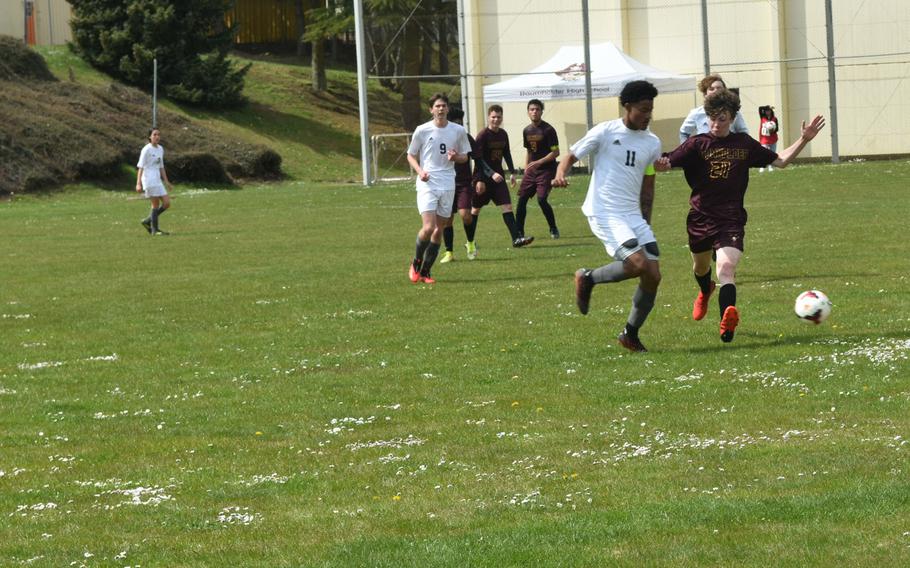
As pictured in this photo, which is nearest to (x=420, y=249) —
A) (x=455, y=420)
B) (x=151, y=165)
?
(x=455, y=420)

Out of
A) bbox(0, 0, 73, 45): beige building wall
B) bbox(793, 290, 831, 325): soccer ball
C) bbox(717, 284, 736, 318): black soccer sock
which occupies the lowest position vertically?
bbox(793, 290, 831, 325): soccer ball

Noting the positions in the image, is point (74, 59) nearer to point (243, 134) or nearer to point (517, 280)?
point (243, 134)

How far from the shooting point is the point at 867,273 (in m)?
14.9

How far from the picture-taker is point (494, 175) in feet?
64.6

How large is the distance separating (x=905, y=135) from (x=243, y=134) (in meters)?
24.1

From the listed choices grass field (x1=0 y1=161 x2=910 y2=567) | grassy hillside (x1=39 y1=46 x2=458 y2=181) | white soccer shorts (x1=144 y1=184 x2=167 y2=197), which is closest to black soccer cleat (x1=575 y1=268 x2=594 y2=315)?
grass field (x1=0 y1=161 x2=910 y2=567)

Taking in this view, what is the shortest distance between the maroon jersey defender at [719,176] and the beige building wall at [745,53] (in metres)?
32.6

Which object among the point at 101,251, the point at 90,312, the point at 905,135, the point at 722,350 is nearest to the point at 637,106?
the point at 722,350

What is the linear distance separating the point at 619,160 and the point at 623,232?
551 millimetres

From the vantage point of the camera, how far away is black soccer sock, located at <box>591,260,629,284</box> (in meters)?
11.0

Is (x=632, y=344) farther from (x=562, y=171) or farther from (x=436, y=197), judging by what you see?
(x=436, y=197)

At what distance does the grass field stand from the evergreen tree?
1475 inches

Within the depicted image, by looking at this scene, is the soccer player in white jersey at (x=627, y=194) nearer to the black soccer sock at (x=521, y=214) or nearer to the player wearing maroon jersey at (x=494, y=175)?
the player wearing maroon jersey at (x=494, y=175)

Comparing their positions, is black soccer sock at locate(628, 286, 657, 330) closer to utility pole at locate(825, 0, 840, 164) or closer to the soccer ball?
the soccer ball
